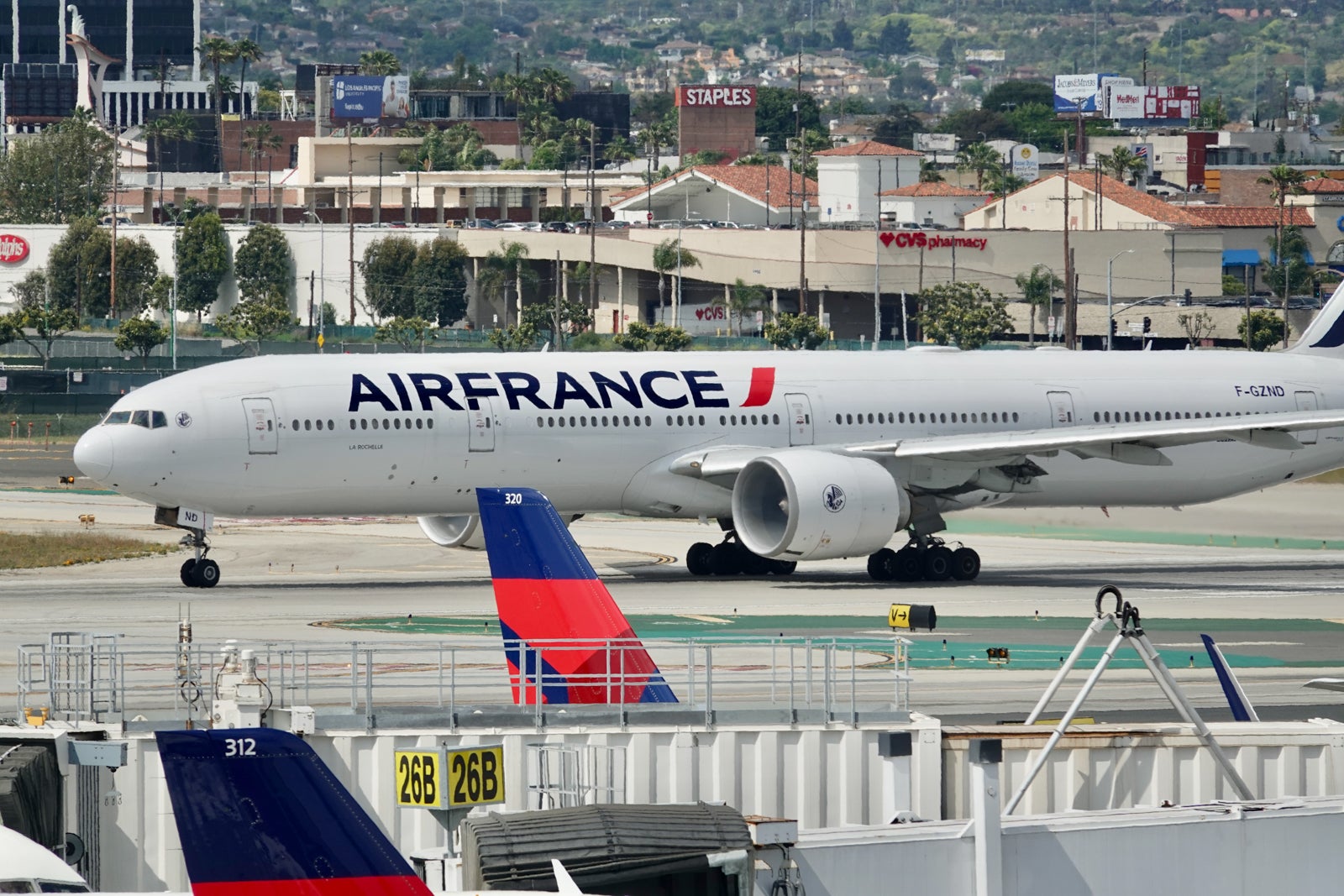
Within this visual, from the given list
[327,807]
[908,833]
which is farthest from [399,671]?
[327,807]

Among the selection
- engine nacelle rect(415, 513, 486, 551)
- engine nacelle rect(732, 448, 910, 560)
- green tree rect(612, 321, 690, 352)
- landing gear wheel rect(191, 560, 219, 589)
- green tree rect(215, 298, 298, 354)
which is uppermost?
engine nacelle rect(732, 448, 910, 560)

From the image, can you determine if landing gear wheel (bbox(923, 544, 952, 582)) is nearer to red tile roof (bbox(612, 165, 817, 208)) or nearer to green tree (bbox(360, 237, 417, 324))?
green tree (bbox(360, 237, 417, 324))

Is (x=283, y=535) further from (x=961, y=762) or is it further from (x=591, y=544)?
(x=961, y=762)

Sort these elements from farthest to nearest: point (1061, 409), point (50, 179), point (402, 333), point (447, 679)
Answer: point (50, 179), point (402, 333), point (1061, 409), point (447, 679)

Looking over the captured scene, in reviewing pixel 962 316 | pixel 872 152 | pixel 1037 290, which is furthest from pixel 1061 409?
pixel 872 152

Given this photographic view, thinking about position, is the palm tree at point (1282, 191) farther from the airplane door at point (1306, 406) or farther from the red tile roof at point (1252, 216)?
the airplane door at point (1306, 406)

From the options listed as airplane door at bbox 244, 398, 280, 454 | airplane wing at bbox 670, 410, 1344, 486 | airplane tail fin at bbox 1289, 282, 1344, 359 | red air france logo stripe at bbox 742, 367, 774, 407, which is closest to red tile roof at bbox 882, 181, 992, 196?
airplane tail fin at bbox 1289, 282, 1344, 359

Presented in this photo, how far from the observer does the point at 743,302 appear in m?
136

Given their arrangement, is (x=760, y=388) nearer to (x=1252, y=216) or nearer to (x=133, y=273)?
(x=133, y=273)

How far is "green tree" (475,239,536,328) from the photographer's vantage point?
146000 millimetres

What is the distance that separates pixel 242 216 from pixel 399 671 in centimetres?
16059

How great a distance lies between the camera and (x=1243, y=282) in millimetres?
150000

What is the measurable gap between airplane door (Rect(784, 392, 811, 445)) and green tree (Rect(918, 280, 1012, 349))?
3003 inches

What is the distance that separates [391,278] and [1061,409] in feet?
336
